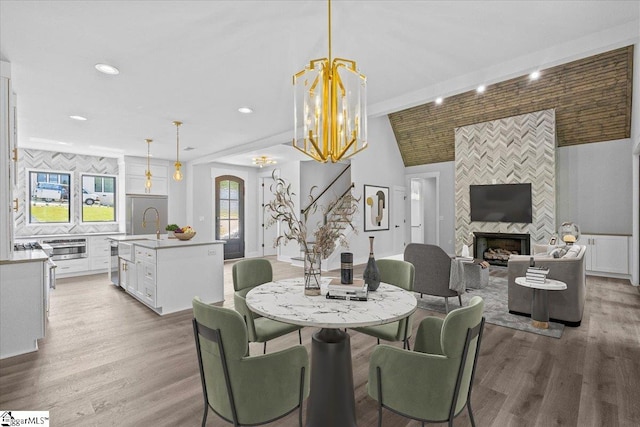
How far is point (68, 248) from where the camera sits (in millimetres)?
6562

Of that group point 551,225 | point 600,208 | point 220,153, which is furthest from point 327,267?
point 600,208

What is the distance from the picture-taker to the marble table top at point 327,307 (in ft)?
4.97

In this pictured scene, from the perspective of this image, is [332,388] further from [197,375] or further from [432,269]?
[432,269]

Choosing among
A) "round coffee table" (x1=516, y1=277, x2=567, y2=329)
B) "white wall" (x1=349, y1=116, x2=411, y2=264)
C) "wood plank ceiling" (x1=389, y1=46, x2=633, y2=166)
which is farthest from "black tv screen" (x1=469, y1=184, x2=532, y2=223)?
"round coffee table" (x1=516, y1=277, x2=567, y2=329)

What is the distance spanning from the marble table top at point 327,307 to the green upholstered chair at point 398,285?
0.37 m

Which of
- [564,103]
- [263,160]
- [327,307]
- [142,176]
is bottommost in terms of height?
[327,307]

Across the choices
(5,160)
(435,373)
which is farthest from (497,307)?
(5,160)

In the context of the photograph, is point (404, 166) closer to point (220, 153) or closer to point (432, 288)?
point (220, 153)

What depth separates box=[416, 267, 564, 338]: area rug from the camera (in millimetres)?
3428

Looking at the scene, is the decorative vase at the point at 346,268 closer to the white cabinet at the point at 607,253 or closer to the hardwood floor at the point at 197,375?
the hardwood floor at the point at 197,375

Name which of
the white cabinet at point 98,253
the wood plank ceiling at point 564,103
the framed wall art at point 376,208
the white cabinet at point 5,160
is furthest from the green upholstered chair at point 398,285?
the white cabinet at point 98,253

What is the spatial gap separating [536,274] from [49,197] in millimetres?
8810

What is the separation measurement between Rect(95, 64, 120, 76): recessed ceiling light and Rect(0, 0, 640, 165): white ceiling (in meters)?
0.06

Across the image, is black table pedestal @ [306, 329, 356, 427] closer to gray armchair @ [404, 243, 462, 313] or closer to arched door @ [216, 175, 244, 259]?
gray armchair @ [404, 243, 462, 313]
